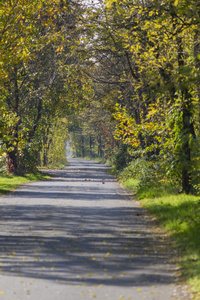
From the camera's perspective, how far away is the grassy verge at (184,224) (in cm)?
756

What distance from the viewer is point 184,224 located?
36.3 ft

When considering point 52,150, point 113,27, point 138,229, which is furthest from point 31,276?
point 52,150

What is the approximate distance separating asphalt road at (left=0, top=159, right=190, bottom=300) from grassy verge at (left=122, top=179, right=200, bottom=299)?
0.20 m

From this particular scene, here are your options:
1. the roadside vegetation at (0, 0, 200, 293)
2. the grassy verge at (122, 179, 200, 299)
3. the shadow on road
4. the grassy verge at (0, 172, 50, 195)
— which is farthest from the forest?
the shadow on road

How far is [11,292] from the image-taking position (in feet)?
21.9

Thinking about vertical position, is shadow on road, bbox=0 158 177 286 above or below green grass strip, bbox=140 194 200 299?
below

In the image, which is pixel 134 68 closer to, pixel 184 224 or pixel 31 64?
pixel 31 64

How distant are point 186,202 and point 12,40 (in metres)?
10.6

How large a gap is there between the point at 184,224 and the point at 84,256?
2990 millimetres

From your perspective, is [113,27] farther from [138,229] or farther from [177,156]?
[138,229]

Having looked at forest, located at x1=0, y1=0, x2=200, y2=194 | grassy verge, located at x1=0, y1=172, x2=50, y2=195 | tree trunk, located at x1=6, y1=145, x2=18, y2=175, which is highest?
forest, located at x1=0, y1=0, x2=200, y2=194

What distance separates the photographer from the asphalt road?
22.1 ft

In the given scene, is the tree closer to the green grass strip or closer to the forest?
the forest

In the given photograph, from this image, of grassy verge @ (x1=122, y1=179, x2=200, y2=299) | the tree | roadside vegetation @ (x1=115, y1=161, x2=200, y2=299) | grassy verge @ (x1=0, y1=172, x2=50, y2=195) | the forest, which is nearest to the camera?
grassy verge @ (x1=122, y1=179, x2=200, y2=299)
